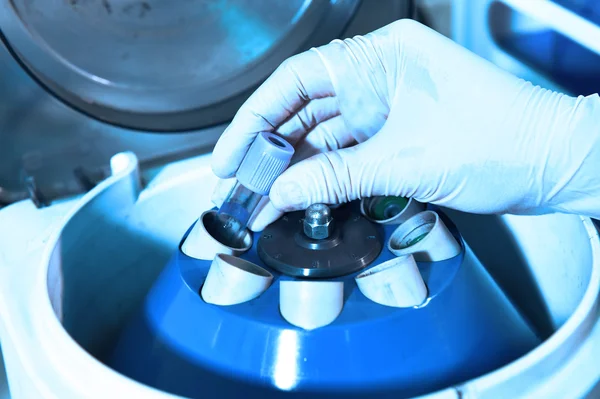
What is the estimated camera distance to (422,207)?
0.78 m

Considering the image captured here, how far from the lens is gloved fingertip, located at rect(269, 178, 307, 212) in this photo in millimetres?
692

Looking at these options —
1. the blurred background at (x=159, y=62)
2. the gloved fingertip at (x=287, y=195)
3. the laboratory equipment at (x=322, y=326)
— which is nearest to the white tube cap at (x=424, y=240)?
the laboratory equipment at (x=322, y=326)

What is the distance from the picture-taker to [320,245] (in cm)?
69

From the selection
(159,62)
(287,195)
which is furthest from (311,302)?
(159,62)

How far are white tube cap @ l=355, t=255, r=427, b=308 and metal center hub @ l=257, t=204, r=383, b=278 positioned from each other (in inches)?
1.9

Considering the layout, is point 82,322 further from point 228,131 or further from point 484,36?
point 484,36

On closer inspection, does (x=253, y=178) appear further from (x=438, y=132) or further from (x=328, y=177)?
(x=438, y=132)

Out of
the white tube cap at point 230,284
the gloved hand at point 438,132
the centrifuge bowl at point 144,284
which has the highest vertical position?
the gloved hand at point 438,132

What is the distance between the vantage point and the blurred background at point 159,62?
816mm

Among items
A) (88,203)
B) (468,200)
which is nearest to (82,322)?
(88,203)

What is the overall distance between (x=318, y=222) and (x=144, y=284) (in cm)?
32

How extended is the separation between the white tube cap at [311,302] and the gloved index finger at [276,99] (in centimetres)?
20

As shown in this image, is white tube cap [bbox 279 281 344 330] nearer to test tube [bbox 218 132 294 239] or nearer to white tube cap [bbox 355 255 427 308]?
white tube cap [bbox 355 255 427 308]

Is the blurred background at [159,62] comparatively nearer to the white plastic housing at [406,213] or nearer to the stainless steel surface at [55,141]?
the stainless steel surface at [55,141]
